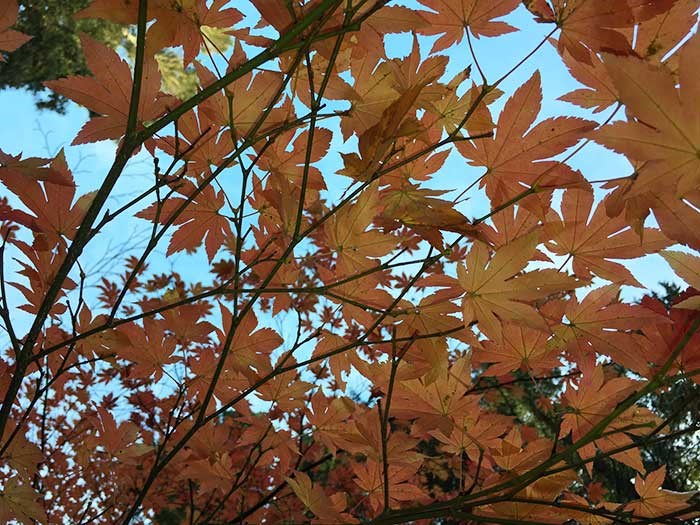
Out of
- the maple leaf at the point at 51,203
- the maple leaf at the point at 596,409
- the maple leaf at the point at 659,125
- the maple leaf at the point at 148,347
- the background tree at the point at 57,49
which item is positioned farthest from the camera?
the background tree at the point at 57,49

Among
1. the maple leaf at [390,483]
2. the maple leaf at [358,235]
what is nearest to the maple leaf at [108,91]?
the maple leaf at [358,235]

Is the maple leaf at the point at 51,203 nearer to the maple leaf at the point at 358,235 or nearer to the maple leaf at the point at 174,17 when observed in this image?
the maple leaf at the point at 174,17

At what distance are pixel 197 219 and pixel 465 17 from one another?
1.84 ft

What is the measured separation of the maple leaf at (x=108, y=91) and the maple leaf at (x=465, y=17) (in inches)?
15.9

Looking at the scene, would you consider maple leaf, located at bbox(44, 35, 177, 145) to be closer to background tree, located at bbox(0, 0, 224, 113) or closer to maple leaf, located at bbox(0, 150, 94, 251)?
maple leaf, located at bbox(0, 150, 94, 251)

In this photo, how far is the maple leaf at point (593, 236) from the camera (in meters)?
0.84

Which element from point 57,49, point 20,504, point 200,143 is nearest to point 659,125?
point 200,143

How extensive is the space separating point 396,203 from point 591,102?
1.22 feet

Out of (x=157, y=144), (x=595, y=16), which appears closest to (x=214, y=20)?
(x=157, y=144)

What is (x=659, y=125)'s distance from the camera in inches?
20.0

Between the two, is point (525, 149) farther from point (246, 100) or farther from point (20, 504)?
point (20, 504)

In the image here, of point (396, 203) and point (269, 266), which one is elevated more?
point (269, 266)

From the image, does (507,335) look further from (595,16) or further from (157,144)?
(157,144)

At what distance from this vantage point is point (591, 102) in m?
0.84
